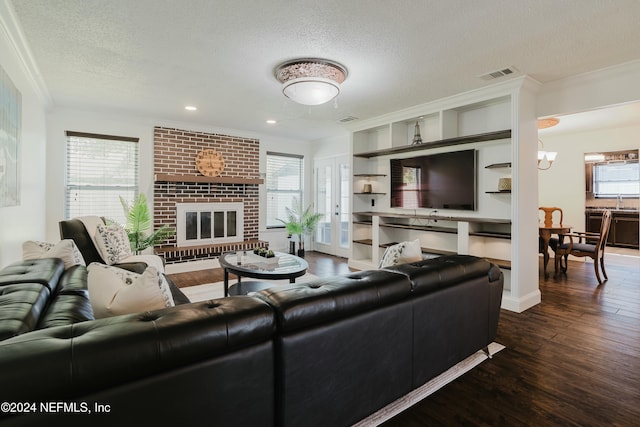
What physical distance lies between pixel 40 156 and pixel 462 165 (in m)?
5.27

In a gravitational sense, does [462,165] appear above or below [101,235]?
above

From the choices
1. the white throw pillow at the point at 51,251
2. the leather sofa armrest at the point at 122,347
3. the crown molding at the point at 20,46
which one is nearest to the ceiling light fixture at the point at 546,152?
the leather sofa armrest at the point at 122,347

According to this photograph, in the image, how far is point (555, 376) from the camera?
7.29ft

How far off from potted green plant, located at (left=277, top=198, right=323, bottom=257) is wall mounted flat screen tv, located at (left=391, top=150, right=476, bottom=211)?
6.61 ft

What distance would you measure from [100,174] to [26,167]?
190cm

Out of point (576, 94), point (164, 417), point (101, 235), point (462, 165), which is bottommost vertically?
point (164, 417)

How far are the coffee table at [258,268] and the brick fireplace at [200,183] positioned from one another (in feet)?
6.54

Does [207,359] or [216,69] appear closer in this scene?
[207,359]

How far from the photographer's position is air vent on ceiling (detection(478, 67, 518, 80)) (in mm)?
3207

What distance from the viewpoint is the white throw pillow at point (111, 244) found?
3.57 meters

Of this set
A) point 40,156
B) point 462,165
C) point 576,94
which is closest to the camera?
point 576,94

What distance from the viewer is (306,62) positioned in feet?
9.83

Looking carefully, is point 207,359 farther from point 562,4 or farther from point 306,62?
point 562,4

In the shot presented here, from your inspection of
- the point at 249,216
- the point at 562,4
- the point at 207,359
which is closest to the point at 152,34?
the point at 207,359
